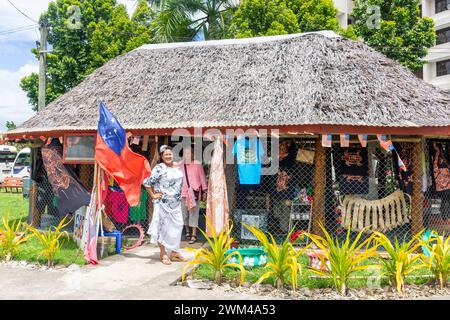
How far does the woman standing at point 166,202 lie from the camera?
22.8 ft

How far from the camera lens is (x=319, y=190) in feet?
27.0

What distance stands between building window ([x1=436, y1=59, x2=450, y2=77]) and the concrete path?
2883 centimetres

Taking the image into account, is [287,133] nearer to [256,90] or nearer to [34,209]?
[256,90]

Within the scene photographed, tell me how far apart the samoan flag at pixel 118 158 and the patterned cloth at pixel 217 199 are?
1232mm

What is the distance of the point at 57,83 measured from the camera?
77.0 feet

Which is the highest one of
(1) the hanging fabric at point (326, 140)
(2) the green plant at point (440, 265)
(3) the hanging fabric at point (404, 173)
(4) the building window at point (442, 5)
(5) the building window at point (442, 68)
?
(4) the building window at point (442, 5)

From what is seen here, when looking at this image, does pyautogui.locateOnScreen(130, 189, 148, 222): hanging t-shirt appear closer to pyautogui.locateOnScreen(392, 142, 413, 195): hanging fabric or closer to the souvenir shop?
the souvenir shop

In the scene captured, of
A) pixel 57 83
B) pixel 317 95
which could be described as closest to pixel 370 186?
pixel 317 95

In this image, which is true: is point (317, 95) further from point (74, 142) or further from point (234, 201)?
point (74, 142)

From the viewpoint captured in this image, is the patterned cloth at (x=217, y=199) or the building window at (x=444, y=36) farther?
the building window at (x=444, y=36)

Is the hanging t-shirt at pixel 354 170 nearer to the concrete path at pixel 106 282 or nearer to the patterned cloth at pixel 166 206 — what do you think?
the patterned cloth at pixel 166 206

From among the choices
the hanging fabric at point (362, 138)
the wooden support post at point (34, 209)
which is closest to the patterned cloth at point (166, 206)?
the hanging fabric at point (362, 138)

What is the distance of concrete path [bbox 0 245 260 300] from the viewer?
5.40 meters
